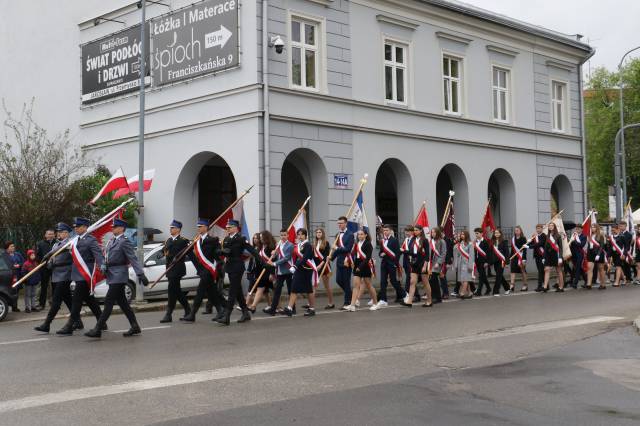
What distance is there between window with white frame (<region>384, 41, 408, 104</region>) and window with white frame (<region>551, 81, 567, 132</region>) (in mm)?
8841

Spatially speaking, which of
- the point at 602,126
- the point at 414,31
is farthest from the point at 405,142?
the point at 602,126

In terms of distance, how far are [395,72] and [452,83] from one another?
10.1 feet

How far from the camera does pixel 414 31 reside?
25.7m

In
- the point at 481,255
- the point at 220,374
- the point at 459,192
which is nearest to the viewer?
the point at 220,374

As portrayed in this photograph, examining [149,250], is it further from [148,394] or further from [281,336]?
[148,394]

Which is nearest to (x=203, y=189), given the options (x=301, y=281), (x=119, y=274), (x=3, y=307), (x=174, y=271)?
(x=3, y=307)

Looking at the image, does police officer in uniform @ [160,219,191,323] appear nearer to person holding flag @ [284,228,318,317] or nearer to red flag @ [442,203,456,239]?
person holding flag @ [284,228,318,317]

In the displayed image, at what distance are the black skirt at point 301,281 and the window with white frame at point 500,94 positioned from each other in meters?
15.5

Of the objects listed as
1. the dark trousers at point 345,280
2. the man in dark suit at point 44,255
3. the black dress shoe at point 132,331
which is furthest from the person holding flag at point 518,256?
the black dress shoe at point 132,331

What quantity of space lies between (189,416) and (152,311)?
1068 cm

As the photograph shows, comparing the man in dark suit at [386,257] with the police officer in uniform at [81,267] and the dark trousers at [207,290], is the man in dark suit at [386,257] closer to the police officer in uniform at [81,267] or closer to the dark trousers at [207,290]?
the dark trousers at [207,290]

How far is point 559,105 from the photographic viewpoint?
105 feet

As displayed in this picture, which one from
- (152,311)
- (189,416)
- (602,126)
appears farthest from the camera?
(602,126)

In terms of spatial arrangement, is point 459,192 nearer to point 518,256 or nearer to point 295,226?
point 518,256
